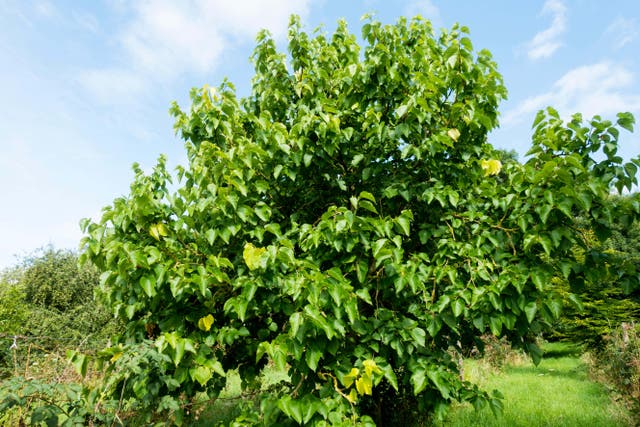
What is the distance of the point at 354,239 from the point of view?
2865mm

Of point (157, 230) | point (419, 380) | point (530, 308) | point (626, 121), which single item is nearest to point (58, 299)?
point (157, 230)

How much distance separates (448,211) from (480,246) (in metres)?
0.45

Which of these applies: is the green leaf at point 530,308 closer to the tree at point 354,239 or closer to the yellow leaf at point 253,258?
the tree at point 354,239

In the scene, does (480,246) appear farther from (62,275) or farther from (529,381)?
(62,275)

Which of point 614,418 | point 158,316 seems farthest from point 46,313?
point 614,418

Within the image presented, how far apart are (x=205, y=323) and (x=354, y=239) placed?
4.43 feet

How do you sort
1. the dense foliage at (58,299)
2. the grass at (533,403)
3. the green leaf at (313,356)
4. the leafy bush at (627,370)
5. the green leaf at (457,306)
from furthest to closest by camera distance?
1. the dense foliage at (58,299)
2. the leafy bush at (627,370)
3. the grass at (533,403)
4. the green leaf at (457,306)
5. the green leaf at (313,356)

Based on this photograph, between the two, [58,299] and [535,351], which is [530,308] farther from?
[58,299]

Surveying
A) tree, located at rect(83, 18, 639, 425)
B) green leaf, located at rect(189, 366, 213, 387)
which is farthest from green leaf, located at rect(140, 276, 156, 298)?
green leaf, located at rect(189, 366, 213, 387)

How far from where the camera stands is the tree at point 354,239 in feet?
8.87

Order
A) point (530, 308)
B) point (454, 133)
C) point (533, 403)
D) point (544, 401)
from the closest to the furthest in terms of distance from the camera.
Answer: point (530, 308) → point (454, 133) → point (533, 403) → point (544, 401)

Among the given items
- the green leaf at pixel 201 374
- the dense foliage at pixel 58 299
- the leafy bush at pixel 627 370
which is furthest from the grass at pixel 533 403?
the dense foliage at pixel 58 299

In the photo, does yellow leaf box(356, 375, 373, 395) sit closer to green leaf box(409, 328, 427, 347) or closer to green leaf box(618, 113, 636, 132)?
green leaf box(409, 328, 427, 347)

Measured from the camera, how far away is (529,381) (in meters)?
9.59
